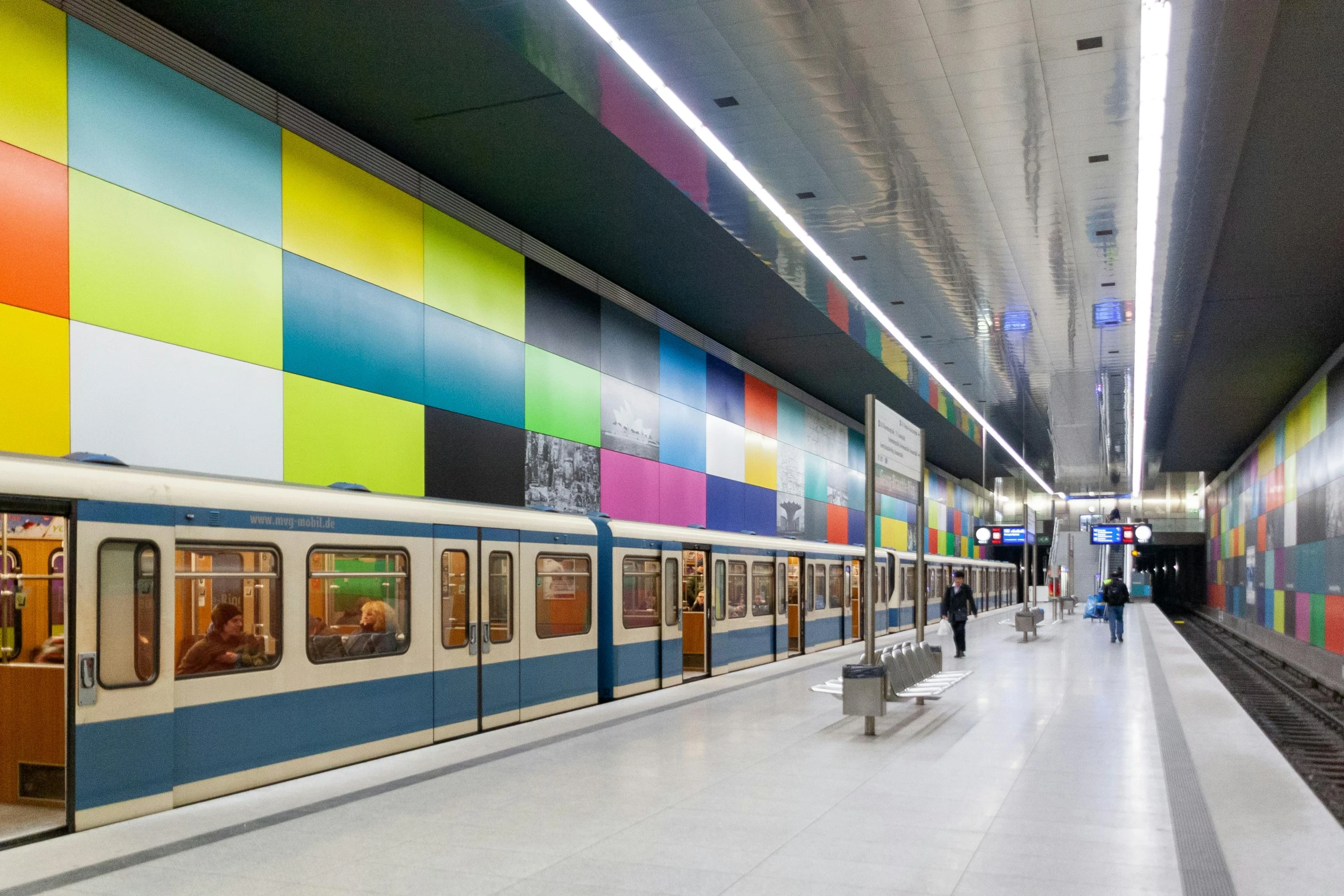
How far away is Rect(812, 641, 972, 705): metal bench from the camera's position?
12.5 meters

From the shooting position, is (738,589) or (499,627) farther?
(738,589)

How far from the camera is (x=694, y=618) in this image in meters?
18.1

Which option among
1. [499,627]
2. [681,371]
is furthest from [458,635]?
[681,371]

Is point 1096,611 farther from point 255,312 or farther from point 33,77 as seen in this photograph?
point 33,77

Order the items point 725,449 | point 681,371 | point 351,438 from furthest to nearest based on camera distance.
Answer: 1. point 725,449
2. point 681,371
3. point 351,438

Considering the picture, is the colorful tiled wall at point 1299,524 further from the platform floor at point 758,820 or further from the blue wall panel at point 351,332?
the blue wall panel at point 351,332

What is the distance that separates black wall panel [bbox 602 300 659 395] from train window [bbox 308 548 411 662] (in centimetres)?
941

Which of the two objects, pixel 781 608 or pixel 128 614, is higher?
pixel 128 614

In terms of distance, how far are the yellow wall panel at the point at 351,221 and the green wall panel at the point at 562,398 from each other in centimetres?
297

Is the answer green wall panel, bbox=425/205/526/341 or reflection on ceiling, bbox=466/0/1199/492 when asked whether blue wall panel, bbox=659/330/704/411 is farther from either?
green wall panel, bbox=425/205/526/341

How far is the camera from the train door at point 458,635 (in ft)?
34.3

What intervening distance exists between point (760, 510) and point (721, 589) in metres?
9.14

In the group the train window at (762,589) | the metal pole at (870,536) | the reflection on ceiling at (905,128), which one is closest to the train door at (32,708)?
the reflection on ceiling at (905,128)

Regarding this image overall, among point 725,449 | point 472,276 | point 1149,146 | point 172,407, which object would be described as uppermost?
point 1149,146
